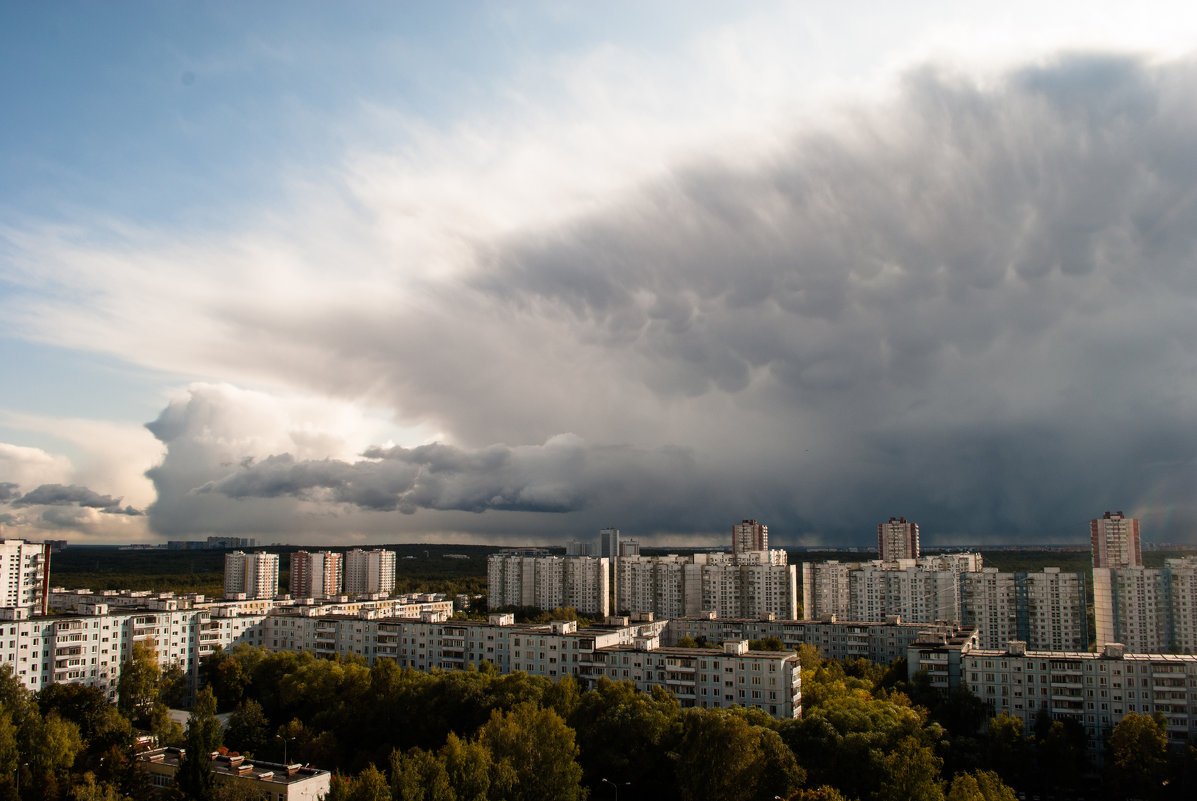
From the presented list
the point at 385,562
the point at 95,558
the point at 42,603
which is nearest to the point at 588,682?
the point at 42,603

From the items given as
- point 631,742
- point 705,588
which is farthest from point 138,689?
point 705,588

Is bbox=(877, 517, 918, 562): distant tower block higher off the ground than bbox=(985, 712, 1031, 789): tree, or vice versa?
bbox=(877, 517, 918, 562): distant tower block

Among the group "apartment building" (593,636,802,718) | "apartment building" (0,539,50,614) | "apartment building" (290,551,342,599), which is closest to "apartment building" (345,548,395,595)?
"apartment building" (290,551,342,599)

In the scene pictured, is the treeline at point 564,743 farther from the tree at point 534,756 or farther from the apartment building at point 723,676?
the apartment building at point 723,676

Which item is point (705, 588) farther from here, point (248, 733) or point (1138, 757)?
point (248, 733)

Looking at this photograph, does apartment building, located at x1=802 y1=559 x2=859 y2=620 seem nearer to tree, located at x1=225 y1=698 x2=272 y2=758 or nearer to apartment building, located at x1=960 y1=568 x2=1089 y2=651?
apartment building, located at x1=960 y1=568 x2=1089 y2=651

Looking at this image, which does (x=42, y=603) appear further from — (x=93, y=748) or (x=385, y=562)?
(x=385, y=562)

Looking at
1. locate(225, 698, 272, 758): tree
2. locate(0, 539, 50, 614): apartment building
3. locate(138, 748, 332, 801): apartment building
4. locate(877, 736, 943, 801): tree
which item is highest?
locate(0, 539, 50, 614): apartment building
